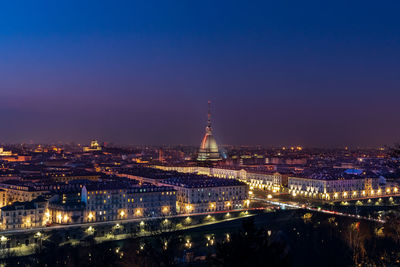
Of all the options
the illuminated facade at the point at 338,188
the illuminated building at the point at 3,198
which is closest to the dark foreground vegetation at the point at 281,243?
the illuminated facade at the point at 338,188

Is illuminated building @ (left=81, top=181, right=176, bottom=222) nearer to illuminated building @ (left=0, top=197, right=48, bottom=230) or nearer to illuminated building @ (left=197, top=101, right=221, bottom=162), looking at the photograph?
illuminated building @ (left=0, top=197, right=48, bottom=230)

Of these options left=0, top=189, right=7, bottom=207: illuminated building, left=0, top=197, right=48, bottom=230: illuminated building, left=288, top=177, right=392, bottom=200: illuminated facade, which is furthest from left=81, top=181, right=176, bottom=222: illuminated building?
left=288, top=177, right=392, bottom=200: illuminated facade

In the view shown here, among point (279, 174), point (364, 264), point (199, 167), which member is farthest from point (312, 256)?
point (199, 167)

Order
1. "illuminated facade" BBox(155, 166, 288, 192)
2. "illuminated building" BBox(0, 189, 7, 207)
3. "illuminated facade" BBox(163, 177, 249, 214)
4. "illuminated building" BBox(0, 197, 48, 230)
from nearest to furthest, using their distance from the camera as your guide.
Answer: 1. "illuminated building" BBox(0, 197, 48, 230)
2. "illuminated facade" BBox(163, 177, 249, 214)
3. "illuminated building" BBox(0, 189, 7, 207)
4. "illuminated facade" BBox(155, 166, 288, 192)

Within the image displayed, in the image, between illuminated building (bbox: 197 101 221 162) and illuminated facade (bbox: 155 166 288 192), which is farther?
illuminated building (bbox: 197 101 221 162)

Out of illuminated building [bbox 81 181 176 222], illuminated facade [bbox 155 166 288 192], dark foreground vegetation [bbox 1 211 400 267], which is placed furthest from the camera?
illuminated facade [bbox 155 166 288 192]

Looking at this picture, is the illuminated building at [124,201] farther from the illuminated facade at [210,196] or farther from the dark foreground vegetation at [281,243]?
the dark foreground vegetation at [281,243]
